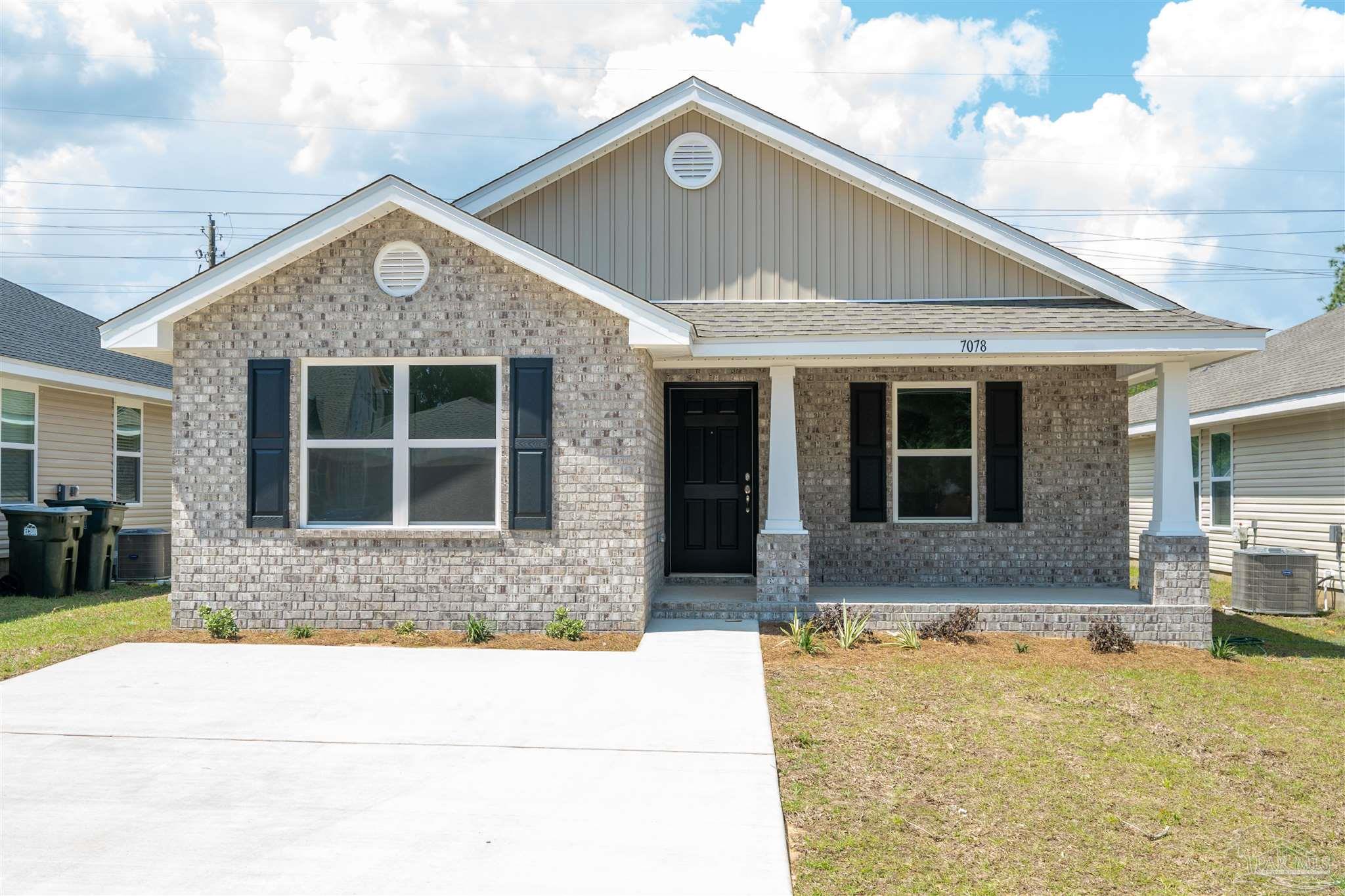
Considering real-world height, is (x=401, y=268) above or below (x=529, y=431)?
above

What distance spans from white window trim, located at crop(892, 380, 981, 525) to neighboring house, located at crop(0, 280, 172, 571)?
11.3 m

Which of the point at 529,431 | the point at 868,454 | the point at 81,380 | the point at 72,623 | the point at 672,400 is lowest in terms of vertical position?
the point at 72,623

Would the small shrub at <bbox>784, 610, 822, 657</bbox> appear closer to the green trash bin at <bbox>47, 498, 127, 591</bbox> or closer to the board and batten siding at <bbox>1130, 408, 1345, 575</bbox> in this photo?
the board and batten siding at <bbox>1130, 408, 1345, 575</bbox>

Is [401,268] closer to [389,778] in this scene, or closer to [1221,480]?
[389,778]

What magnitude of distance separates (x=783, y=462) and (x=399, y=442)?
3583mm

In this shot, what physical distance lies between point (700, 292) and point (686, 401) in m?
1.22

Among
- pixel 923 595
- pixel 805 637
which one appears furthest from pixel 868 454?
pixel 805 637

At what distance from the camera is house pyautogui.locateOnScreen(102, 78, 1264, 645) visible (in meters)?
8.52

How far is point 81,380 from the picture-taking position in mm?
13953

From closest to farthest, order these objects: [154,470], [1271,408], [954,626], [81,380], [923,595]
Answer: [954,626], [923,595], [1271,408], [81,380], [154,470]

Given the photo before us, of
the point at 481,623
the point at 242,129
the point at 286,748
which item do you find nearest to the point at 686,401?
the point at 481,623

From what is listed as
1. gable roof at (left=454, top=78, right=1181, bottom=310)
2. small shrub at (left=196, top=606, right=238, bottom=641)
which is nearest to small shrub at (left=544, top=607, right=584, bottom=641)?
small shrub at (left=196, top=606, right=238, bottom=641)

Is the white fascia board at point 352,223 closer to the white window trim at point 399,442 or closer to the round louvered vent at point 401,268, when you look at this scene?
the round louvered vent at point 401,268

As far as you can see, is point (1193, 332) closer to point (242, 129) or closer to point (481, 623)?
point (481, 623)
